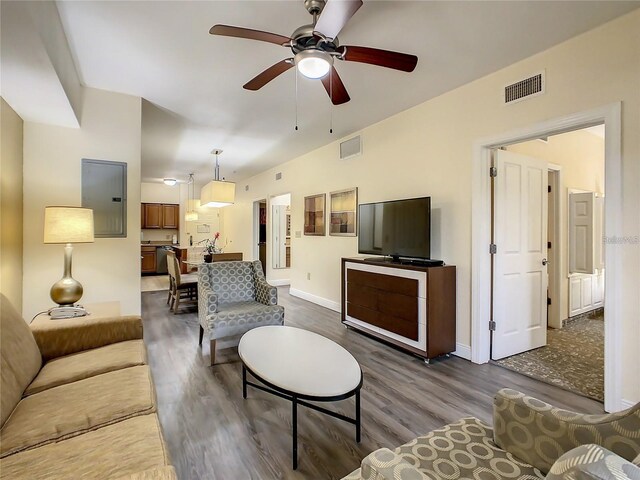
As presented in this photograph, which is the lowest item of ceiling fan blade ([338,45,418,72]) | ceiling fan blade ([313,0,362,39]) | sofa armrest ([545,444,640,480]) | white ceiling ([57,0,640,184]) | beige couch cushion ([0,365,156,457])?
beige couch cushion ([0,365,156,457])

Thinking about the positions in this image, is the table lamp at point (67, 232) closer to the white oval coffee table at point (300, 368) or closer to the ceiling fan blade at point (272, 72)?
the white oval coffee table at point (300, 368)

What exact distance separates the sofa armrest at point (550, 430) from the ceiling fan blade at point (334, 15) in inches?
73.3

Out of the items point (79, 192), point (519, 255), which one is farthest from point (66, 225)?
point (519, 255)

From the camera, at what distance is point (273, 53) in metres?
2.62

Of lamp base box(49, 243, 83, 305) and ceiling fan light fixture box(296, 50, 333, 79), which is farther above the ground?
ceiling fan light fixture box(296, 50, 333, 79)

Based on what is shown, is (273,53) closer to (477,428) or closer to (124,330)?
(124,330)

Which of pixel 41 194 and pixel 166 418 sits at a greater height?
pixel 41 194

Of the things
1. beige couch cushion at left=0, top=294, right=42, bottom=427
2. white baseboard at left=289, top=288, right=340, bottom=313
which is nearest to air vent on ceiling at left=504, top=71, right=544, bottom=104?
white baseboard at left=289, top=288, right=340, bottom=313

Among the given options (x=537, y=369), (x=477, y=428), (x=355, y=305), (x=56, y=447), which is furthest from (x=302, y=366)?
(x=537, y=369)

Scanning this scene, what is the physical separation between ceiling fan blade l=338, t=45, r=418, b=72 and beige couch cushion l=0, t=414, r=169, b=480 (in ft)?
7.27

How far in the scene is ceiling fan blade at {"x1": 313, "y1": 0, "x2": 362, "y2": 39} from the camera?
1.51 metres

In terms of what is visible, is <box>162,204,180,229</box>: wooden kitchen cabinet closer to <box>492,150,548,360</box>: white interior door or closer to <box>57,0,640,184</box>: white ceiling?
<box>57,0,640,184</box>: white ceiling

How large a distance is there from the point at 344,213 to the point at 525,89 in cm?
276

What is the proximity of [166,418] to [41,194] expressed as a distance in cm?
245
